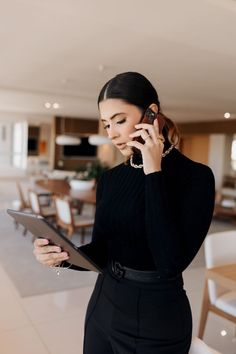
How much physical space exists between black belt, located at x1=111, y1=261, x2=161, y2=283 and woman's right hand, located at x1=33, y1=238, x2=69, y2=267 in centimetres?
15

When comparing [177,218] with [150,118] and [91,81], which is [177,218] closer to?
[150,118]

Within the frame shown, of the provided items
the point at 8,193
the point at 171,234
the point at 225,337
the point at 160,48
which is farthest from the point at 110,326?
the point at 8,193

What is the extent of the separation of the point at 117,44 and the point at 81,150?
37.2ft

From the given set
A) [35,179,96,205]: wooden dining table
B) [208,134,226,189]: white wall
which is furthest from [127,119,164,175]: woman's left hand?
[208,134,226,189]: white wall

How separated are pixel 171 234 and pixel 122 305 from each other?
275 millimetres

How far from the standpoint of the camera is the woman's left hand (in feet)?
2.73

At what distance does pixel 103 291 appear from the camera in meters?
1.01

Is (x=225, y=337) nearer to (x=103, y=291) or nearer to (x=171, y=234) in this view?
(x=103, y=291)

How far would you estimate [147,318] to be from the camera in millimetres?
907

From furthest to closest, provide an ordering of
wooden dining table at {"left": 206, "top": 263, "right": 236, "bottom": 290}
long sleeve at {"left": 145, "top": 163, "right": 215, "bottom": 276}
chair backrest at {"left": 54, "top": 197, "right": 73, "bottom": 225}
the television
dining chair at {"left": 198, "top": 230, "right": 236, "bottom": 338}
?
the television < chair backrest at {"left": 54, "top": 197, "right": 73, "bottom": 225} < dining chair at {"left": 198, "top": 230, "right": 236, "bottom": 338} < wooden dining table at {"left": 206, "top": 263, "right": 236, "bottom": 290} < long sleeve at {"left": 145, "top": 163, "right": 215, "bottom": 276}

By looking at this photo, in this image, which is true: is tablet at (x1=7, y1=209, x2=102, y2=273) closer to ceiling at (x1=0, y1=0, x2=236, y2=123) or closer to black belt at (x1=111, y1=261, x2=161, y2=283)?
black belt at (x1=111, y1=261, x2=161, y2=283)

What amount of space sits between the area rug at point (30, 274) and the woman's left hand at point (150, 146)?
2706 millimetres

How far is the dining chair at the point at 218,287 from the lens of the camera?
2191mm

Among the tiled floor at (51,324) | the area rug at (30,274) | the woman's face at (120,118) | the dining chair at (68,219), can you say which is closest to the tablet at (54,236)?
the woman's face at (120,118)
